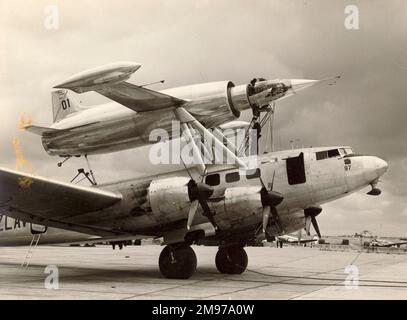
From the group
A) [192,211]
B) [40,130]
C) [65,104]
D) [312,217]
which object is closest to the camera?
[192,211]

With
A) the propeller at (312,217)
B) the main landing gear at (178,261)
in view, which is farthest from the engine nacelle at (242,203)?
the propeller at (312,217)

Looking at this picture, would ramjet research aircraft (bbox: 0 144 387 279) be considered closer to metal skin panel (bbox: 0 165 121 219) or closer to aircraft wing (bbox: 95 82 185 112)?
metal skin panel (bbox: 0 165 121 219)

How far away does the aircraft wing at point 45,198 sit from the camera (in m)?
12.4

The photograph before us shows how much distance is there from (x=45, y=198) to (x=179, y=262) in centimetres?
411

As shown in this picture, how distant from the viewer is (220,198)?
525 inches

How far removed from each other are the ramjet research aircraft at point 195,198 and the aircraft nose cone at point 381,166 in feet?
0.10

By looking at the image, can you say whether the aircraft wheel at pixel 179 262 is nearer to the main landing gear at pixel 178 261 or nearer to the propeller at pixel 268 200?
the main landing gear at pixel 178 261

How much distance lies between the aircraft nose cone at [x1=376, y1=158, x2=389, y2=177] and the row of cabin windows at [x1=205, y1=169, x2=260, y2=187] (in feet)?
10.6

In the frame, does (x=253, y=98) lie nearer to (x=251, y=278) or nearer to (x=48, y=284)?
(x=251, y=278)

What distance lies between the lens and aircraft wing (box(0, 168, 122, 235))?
40.7 ft

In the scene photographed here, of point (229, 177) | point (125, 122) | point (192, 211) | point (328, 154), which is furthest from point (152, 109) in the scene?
point (328, 154)

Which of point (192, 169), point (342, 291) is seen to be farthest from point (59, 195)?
point (342, 291)

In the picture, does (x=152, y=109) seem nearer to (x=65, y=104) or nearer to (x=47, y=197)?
(x=47, y=197)

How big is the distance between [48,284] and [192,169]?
16.9ft
